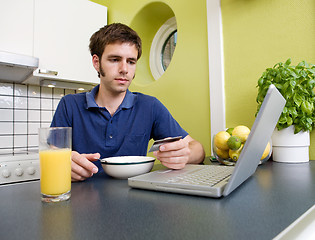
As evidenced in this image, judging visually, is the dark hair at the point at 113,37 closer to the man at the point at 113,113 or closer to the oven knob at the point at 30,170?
the man at the point at 113,113

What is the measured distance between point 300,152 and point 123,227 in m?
1.00

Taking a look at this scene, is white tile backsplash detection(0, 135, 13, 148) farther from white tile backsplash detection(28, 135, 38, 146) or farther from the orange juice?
the orange juice

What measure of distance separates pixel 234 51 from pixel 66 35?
4.69 feet

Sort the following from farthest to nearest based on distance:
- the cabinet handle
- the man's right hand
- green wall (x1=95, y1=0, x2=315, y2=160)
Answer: the cabinet handle < green wall (x1=95, y1=0, x2=315, y2=160) < the man's right hand

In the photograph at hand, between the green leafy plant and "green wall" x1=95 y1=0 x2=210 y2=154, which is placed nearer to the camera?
the green leafy plant

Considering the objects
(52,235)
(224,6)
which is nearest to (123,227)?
(52,235)

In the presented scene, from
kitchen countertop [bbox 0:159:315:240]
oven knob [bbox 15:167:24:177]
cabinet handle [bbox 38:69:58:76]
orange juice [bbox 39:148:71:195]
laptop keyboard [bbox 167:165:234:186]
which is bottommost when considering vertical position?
oven knob [bbox 15:167:24:177]

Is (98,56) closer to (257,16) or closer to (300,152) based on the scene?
(257,16)

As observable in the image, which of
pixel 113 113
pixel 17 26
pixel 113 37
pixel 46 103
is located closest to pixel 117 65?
pixel 113 37

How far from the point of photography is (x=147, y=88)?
7.09ft

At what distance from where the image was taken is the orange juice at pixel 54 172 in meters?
0.55

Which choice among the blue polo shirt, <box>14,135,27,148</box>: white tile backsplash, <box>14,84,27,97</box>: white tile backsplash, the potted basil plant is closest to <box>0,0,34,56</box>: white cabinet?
<box>14,84,27,97</box>: white tile backsplash

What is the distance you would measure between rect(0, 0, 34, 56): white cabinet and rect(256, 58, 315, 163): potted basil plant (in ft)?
5.80

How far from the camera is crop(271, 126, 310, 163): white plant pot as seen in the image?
3.65 ft
